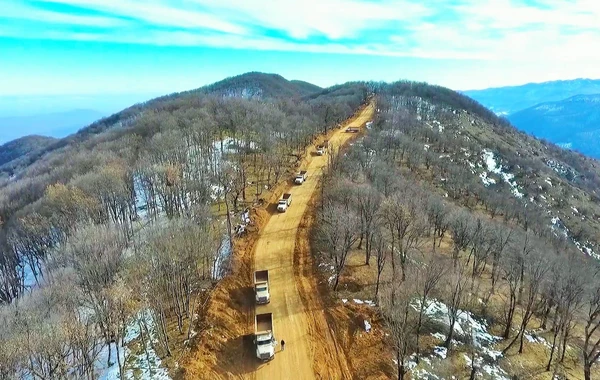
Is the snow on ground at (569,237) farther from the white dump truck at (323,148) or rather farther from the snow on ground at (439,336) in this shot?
the snow on ground at (439,336)

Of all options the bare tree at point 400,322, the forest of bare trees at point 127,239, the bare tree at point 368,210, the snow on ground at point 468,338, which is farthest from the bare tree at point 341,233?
the forest of bare trees at point 127,239

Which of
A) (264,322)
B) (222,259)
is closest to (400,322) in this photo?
(264,322)

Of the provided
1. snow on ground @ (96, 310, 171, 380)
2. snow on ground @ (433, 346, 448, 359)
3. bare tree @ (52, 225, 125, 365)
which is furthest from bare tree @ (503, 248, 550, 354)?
bare tree @ (52, 225, 125, 365)

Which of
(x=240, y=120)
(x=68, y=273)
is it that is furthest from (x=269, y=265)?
(x=240, y=120)

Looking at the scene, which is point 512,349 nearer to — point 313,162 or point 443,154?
point 313,162


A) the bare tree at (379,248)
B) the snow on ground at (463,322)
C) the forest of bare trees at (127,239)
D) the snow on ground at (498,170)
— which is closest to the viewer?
the forest of bare trees at (127,239)

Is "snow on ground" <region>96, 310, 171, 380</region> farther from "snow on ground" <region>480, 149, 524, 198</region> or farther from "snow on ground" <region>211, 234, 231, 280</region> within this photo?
"snow on ground" <region>480, 149, 524, 198</region>
